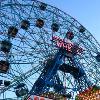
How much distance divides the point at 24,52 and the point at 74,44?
9.86m

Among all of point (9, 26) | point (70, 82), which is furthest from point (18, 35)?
point (70, 82)

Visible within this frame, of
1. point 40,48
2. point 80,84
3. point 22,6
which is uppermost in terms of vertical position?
point 22,6

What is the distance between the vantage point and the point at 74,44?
5534 centimetres

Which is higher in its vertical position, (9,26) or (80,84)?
(9,26)

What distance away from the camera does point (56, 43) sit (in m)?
53.0

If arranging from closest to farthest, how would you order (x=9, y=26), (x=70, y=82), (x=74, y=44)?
(x=9, y=26), (x=70, y=82), (x=74, y=44)

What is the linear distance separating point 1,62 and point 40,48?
23.1 feet

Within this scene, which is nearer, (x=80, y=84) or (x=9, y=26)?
(x=9, y=26)

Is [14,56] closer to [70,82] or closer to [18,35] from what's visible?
[18,35]

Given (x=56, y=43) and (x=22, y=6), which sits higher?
(x=22, y=6)

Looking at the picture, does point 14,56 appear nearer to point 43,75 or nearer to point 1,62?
point 1,62

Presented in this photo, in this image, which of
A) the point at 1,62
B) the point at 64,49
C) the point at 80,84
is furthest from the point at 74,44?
the point at 1,62

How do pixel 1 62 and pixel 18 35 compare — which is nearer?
pixel 1 62

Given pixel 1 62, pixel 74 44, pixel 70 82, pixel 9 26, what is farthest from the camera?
pixel 74 44
